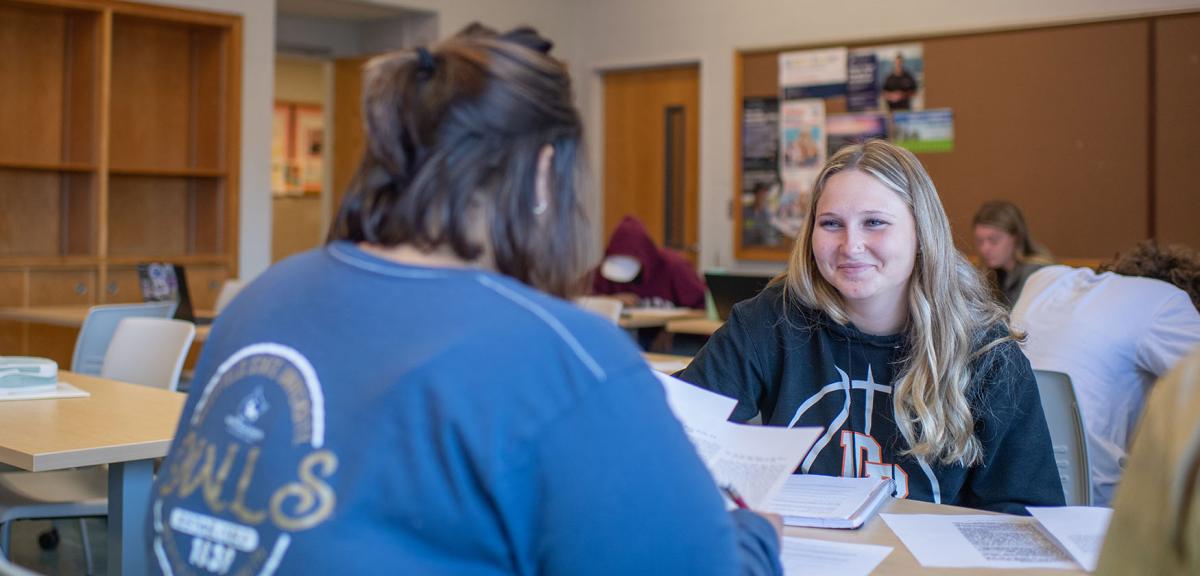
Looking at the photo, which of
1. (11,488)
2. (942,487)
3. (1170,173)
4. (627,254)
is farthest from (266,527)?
(1170,173)

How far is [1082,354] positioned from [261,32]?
18.8 ft

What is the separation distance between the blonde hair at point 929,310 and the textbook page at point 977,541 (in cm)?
21

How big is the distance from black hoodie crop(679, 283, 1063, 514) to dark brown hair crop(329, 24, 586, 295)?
1.03 meters

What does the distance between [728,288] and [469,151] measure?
4.01m

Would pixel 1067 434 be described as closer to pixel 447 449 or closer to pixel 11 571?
pixel 447 449

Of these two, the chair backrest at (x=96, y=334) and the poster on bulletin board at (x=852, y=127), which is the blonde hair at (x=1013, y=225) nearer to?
the poster on bulletin board at (x=852, y=127)

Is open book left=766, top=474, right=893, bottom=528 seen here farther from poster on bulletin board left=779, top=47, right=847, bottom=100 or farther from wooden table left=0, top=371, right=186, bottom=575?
poster on bulletin board left=779, top=47, right=847, bottom=100

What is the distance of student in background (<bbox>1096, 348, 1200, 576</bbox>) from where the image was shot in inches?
27.4

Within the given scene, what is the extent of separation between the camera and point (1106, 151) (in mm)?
6406

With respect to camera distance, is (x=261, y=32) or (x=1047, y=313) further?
(x=261, y=32)

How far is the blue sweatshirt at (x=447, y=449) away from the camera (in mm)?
867

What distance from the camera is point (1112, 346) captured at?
2.71 meters

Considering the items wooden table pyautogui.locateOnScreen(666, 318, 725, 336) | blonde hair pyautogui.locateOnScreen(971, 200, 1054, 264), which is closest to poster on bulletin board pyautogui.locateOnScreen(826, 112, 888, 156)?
blonde hair pyautogui.locateOnScreen(971, 200, 1054, 264)

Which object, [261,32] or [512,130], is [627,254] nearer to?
[261,32]
